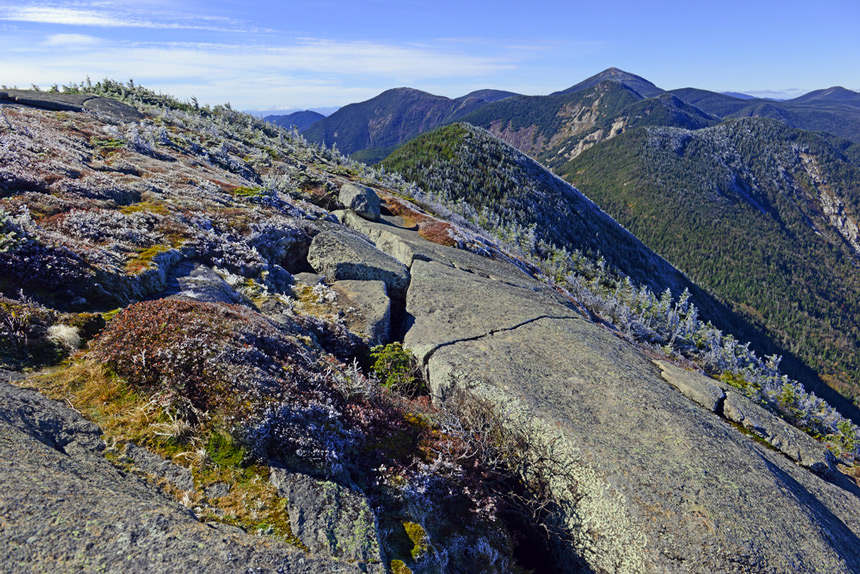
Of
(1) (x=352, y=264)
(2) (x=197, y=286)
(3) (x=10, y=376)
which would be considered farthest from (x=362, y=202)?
(3) (x=10, y=376)

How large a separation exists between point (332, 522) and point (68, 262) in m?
9.10

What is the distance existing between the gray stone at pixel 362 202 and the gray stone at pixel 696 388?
69.4ft

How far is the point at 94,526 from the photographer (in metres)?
4.09

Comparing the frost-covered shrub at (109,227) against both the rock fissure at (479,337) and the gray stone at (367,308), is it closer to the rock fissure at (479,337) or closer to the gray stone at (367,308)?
the gray stone at (367,308)

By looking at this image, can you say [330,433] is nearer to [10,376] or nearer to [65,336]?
[10,376]

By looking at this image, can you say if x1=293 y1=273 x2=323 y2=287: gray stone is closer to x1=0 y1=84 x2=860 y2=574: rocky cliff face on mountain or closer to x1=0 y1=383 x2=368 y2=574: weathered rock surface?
x1=0 y1=84 x2=860 y2=574: rocky cliff face on mountain

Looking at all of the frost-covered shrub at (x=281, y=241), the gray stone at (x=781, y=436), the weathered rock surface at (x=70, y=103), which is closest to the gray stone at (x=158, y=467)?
the frost-covered shrub at (x=281, y=241)

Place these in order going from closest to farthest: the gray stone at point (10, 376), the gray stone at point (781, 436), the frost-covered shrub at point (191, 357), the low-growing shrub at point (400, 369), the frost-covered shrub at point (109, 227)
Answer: the gray stone at point (10, 376) → the frost-covered shrub at point (191, 357) → the low-growing shrub at point (400, 369) → the frost-covered shrub at point (109, 227) → the gray stone at point (781, 436)

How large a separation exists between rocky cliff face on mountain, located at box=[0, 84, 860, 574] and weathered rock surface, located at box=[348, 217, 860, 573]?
5 centimetres

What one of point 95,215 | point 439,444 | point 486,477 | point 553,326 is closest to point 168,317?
point 439,444

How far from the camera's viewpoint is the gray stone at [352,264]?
16375 millimetres

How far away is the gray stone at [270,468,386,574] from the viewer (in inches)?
213

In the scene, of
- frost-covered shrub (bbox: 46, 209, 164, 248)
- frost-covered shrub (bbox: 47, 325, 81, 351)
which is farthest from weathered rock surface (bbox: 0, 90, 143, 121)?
frost-covered shrub (bbox: 47, 325, 81, 351)

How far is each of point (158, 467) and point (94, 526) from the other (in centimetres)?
165
